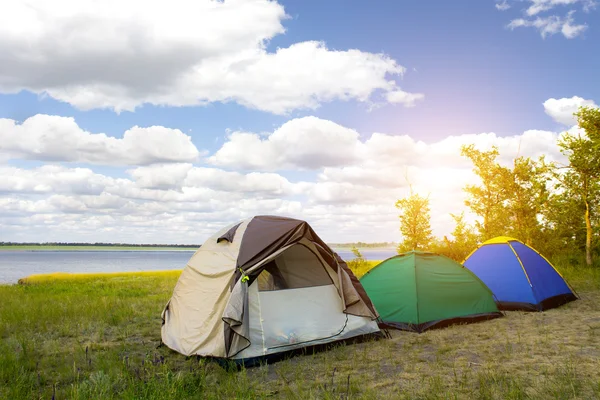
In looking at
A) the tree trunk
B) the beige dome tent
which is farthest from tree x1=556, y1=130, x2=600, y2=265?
the beige dome tent

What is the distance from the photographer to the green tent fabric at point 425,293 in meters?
8.76

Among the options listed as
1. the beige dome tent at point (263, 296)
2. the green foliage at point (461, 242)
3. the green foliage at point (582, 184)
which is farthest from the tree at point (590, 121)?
the beige dome tent at point (263, 296)

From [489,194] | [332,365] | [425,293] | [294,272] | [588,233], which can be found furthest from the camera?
[489,194]

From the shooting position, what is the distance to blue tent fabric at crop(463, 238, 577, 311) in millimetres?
10570

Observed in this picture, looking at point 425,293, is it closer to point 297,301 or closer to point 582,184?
point 297,301

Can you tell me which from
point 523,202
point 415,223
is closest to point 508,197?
point 523,202

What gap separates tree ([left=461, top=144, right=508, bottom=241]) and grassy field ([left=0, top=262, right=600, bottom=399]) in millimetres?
13848

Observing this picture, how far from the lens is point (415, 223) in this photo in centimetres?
3042

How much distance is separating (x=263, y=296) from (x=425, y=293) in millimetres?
3853

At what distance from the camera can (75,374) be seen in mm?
6102

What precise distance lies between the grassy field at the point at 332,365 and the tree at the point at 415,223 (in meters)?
20.1

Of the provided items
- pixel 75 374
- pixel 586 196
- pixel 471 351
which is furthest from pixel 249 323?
pixel 586 196

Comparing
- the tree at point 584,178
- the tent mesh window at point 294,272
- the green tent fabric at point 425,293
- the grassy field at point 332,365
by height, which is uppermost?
the tree at point 584,178

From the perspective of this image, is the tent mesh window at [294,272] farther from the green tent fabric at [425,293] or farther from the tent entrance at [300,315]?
the green tent fabric at [425,293]
